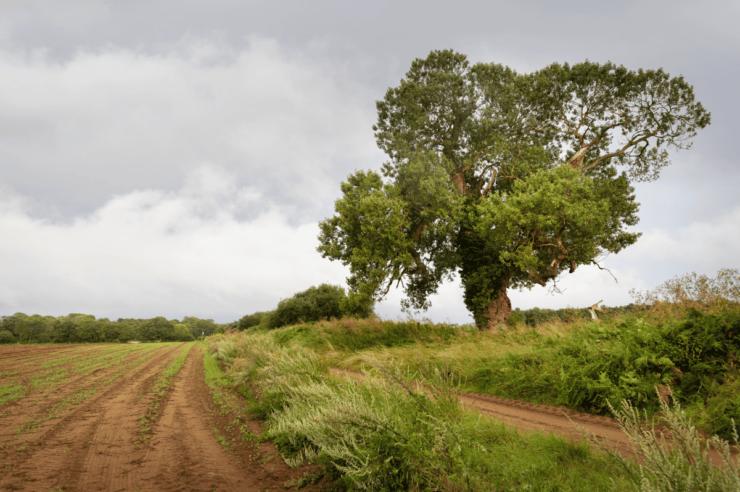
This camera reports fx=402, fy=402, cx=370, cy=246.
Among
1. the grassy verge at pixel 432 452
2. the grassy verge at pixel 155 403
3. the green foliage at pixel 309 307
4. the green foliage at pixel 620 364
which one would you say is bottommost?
the grassy verge at pixel 155 403

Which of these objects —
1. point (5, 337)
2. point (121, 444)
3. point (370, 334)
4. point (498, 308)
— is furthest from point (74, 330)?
point (121, 444)

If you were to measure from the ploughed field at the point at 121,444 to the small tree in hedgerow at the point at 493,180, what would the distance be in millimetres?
11154

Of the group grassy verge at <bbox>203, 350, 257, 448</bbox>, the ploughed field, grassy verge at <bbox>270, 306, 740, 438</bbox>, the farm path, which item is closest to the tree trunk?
grassy verge at <bbox>270, 306, 740, 438</bbox>

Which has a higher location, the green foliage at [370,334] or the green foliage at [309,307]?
the green foliage at [309,307]

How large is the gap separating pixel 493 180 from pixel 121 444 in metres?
21.2

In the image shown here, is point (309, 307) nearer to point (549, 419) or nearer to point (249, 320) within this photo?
point (249, 320)

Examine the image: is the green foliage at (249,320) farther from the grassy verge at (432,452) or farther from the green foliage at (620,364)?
the grassy verge at (432,452)

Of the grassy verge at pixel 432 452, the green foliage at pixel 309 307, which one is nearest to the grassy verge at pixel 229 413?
the grassy verge at pixel 432 452

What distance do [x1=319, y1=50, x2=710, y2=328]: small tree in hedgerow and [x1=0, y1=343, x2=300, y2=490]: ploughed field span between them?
1115cm

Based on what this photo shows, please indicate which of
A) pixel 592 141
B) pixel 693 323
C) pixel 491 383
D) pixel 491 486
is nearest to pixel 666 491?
pixel 491 486

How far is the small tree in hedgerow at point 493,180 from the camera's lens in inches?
765

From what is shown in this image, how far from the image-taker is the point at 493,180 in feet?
76.5

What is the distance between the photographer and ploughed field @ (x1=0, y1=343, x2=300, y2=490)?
5500 millimetres

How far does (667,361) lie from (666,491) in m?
6.02
